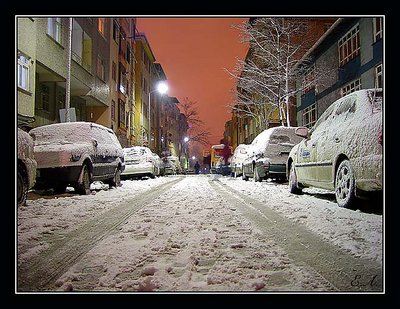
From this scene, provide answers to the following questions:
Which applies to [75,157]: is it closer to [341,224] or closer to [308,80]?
[341,224]

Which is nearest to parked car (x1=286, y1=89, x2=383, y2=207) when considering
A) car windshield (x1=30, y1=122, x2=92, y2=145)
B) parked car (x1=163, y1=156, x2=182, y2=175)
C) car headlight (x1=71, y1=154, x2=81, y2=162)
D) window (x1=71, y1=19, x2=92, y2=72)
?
window (x1=71, y1=19, x2=92, y2=72)

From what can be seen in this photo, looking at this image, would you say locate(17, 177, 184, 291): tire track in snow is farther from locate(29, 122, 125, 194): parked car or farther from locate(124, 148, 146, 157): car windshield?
locate(124, 148, 146, 157): car windshield

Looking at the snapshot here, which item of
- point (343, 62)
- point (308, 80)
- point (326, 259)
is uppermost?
point (308, 80)

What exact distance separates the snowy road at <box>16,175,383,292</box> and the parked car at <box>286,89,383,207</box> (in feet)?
1.08

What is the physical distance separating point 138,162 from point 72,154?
6.90 metres

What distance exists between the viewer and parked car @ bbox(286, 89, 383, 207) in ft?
10.2

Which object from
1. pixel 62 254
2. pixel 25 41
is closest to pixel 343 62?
pixel 25 41

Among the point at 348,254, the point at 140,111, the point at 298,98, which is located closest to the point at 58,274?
the point at 348,254

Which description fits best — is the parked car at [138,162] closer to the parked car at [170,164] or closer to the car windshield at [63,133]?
the car windshield at [63,133]

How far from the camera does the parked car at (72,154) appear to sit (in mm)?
4148

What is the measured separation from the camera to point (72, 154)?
539 centimetres

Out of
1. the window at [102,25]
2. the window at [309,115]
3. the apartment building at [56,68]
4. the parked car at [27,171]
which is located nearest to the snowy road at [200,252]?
the parked car at [27,171]

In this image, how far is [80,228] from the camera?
3457mm
